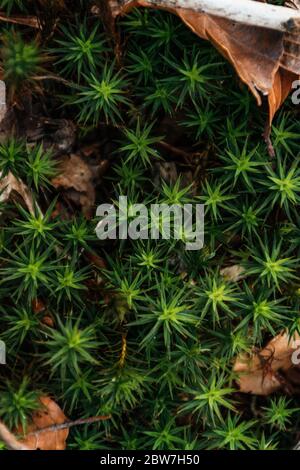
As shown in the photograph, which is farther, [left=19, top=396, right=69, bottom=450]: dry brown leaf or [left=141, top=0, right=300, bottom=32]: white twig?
[left=19, top=396, right=69, bottom=450]: dry brown leaf

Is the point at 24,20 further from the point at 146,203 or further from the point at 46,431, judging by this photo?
the point at 46,431

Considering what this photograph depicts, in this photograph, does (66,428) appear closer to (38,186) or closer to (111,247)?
(111,247)

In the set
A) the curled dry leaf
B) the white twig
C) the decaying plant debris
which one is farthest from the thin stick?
the white twig

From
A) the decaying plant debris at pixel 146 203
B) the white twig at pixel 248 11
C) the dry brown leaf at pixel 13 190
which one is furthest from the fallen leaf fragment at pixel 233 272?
the white twig at pixel 248 11

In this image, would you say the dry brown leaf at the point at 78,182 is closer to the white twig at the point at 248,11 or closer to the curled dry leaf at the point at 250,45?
the curled dry leaf at the point at 250,45

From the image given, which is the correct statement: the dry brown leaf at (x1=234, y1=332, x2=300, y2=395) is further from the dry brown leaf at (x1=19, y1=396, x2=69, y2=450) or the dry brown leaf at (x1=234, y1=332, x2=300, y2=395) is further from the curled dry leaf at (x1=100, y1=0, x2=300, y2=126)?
the curled dry leaf at (x1=100, y1=0, x2=300, y2=126)

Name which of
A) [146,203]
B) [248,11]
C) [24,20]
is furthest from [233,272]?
[24,20]
